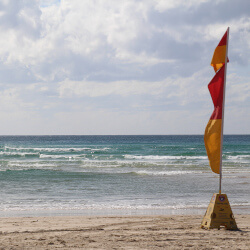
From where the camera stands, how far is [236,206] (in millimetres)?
11078

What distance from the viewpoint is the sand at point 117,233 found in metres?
6.04

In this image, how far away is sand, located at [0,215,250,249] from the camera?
238 inches

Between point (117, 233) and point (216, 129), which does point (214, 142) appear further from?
point (117, 233)

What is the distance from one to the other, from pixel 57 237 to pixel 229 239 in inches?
121

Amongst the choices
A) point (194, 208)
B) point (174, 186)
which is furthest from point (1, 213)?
point (174, 186)

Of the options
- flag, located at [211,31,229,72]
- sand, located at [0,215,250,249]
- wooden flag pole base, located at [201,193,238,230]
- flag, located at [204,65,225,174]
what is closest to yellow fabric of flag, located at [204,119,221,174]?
flag, located at [204,65,225,174]

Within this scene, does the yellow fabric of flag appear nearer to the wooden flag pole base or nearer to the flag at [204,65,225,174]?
the flag at [204,65,225,174]

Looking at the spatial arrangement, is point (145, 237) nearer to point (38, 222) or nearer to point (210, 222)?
point (210, 222)

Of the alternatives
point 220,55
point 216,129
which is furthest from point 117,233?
point 220,55

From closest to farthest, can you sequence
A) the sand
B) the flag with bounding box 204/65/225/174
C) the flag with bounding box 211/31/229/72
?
the sand, the flag with bounding box 204/65/225/174, the flag with bounding box 211/31/229/72

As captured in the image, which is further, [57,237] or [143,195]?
[143,195]

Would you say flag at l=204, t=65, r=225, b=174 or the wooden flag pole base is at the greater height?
flag at l=204, t=65, r=225, b=174

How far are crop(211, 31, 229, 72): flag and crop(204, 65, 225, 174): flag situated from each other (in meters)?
0.11

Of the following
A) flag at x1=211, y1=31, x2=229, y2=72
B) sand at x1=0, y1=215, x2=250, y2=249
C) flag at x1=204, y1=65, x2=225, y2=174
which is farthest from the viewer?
flag at x1=211, y1=31, x2=229, y2=72
